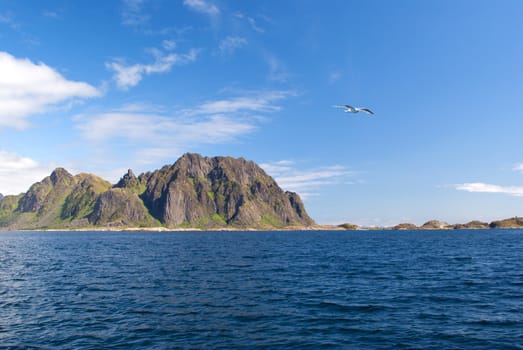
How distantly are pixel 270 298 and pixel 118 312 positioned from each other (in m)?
14.9

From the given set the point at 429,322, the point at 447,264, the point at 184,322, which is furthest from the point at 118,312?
the point at 447,264

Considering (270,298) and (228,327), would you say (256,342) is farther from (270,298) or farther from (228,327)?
(270,298)

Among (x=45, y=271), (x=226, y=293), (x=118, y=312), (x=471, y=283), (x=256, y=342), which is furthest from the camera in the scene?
(x=45, y=271)

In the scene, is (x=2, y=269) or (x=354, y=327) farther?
(x=2, y=269)

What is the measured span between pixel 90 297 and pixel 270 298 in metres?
19.5

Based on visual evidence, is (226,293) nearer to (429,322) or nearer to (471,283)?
(429,322)

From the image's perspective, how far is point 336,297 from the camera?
37.3m

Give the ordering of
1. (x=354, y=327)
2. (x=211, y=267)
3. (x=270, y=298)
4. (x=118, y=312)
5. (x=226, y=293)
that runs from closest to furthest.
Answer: (x=354, y=327) → (x=118, y=312) → (x=270, y=298) → (x=226, y=293) → (x=211, y=267)

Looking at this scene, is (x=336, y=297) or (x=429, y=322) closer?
(x=429, y=322)

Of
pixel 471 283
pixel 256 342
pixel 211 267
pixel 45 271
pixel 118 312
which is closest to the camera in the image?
pixel 256 342

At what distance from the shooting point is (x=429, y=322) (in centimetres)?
2800

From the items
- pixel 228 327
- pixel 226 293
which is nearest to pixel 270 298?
pixel 226 293

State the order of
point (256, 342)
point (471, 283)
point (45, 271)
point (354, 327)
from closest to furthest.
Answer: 1. point (256, 342)
2. point (354, 327)
3. point (471, 283)
4. point (45, 271)

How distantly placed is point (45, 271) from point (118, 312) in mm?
35666
